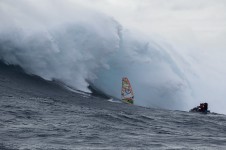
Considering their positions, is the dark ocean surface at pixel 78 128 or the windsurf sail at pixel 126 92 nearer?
the dark ocean surface at pixel 78 128

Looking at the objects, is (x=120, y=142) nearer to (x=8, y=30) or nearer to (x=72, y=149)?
(x=72, y=149)

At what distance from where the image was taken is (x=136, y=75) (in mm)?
54094

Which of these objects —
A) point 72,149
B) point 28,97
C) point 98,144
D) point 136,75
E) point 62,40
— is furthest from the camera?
point 136,75

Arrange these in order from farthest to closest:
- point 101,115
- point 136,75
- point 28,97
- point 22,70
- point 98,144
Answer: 1. point 136,75
2. point 22,70
3. point 28,97
4. point 101,115
5. point 98,144

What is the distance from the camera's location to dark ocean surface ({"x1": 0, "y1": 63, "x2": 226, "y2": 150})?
735 inches

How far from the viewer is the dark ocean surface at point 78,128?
1867cm

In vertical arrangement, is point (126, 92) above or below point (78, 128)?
above

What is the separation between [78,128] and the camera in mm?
22172

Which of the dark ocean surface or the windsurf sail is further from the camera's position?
the windsurf sail

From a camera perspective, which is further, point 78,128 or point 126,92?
point 126,92

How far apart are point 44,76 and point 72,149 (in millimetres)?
25579

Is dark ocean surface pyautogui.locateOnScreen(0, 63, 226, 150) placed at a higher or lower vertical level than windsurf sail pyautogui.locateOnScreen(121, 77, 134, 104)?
lower

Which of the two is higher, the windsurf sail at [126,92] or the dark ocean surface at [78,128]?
the windsurf sail at [126,92]

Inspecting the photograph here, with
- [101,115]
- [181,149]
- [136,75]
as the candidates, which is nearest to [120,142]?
[181,149]
